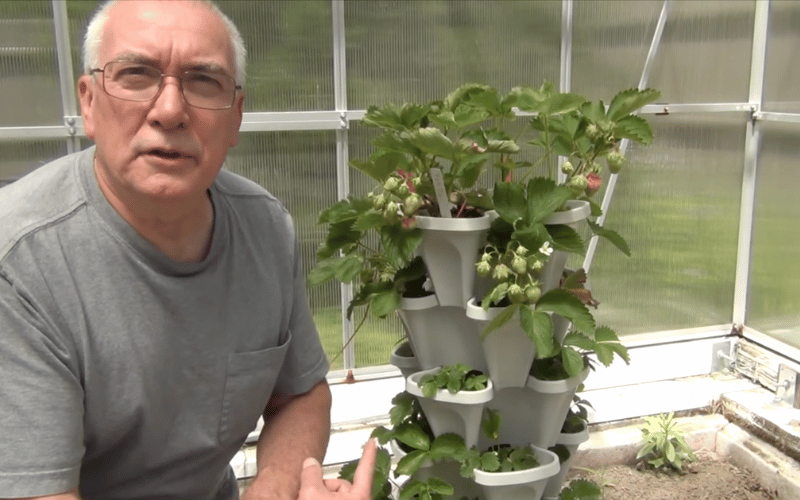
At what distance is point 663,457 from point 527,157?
3.68ft

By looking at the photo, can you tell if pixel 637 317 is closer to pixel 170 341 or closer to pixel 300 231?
pixel 300 231

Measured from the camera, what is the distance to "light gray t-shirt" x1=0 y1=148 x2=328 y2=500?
94cm

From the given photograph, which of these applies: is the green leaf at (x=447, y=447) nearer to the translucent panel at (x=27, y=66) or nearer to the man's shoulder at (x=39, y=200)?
the man's shoulder at (x=39, y=200)

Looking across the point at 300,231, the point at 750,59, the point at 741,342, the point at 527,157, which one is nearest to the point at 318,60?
the point at 300,231

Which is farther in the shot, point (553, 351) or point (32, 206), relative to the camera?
point (553, 351)

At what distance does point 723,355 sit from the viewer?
307cm

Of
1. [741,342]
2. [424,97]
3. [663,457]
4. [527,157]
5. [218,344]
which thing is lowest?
[663,457]

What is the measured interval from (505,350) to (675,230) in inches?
→ 64.0

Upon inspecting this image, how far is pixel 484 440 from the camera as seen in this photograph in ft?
5.74

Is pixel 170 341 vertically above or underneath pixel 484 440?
above

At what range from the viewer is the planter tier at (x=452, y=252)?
5.09 feet

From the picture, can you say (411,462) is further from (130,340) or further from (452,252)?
(130,340)

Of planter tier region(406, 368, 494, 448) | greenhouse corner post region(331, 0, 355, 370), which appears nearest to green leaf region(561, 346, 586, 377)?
planter tier region(406, 368, 494, 448)

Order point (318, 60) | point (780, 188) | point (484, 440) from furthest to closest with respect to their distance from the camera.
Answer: point (780, 188), point (318, 60), point (484, 440)
